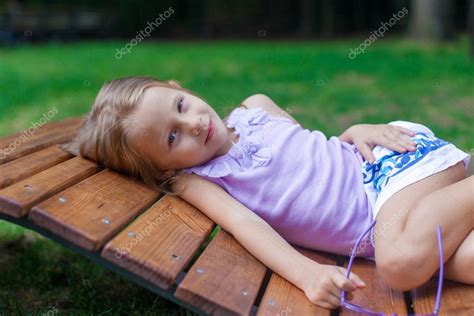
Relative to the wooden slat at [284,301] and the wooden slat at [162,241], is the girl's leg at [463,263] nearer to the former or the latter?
the wooden slat at [284,301]

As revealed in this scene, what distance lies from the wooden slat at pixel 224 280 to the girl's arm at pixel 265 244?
0.05m

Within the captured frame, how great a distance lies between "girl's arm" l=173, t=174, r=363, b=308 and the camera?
2100 millimetres

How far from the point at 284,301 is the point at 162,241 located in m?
0.46

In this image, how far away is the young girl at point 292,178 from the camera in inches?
87.4

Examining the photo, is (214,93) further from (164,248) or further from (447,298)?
(447,298)

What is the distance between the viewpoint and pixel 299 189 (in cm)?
254

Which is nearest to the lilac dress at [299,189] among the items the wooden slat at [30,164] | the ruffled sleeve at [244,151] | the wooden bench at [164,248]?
the ruffled sleeve at [244,151]

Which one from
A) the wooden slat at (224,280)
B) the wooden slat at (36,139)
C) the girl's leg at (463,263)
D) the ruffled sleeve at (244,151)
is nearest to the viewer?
the wooden slat at (224,280)

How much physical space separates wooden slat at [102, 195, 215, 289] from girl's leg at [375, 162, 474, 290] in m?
0.64

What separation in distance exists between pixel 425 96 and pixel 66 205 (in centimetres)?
528

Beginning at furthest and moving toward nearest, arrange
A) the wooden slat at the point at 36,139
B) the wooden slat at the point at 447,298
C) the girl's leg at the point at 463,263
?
the wooden slat at the point at 36,139
the girl's leg at the point at 463,263
the wooden slat at the point at 447,298

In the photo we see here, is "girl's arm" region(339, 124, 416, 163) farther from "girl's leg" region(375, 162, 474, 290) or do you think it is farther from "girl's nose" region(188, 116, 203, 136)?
"girl's nose" region(188, 116, 203, 136)

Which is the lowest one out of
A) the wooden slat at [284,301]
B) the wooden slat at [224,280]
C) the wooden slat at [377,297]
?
the wooden slat at [377,297]

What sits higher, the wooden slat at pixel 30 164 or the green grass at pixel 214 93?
the wooden slat at pixel 30 164
